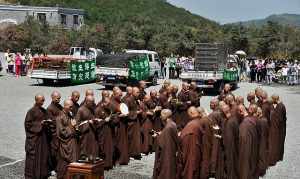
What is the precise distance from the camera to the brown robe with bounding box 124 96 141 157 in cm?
1616

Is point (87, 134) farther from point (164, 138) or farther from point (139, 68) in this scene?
point (139, 68)

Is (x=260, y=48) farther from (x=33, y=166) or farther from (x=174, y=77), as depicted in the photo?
(x=33, y=166)

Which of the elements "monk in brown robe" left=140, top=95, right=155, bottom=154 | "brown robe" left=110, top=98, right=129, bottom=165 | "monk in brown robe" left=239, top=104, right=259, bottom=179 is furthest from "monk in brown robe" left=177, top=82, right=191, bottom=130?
"monk in brown robe" left=239, top=104, right=259, bottom=179

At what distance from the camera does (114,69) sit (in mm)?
31812

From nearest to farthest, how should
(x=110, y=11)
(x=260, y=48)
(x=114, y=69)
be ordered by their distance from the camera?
(x=114, y=69) < (x=260, y=48) < (x=110, y=11)

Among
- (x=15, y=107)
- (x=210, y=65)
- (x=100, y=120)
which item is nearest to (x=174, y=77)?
(x=210, y=65)

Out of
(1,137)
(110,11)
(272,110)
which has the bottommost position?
(1,137)

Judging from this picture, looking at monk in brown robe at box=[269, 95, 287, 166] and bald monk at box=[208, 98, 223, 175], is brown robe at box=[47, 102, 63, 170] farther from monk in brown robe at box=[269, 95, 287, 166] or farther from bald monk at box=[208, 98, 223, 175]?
monk in brown robe at box=[269, 95, 287, 166]

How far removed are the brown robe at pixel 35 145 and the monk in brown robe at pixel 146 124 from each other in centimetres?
390

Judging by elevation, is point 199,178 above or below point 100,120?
below

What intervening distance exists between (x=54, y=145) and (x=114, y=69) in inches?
726

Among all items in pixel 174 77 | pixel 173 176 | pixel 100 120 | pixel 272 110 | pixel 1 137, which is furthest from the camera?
pixel 174 77

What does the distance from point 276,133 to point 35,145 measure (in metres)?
6.80

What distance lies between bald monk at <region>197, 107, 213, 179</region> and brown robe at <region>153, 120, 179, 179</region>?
0.97 meters
